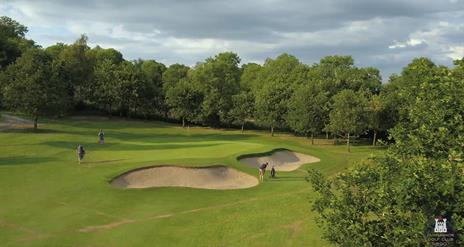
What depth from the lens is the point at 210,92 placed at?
105 m

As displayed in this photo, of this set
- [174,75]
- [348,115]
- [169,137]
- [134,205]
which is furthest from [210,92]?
[134,205]

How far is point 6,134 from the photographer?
68000 millimetres

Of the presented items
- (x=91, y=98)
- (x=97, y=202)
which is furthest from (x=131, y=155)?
(x=91, y=98)

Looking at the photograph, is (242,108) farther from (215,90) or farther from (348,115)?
(348,115)

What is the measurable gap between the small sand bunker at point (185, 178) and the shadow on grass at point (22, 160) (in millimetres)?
12520

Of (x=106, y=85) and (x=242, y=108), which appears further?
(x=106, y=85)

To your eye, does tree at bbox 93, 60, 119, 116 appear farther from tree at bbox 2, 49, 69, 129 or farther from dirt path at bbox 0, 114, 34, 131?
tree at bbox 2, 49, 69, 129

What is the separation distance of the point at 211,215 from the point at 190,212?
67.4 inches

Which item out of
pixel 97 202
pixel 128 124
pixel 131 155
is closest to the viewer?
pixel 97 202

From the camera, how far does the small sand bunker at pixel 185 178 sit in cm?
4197

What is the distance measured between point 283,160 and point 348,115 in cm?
2373

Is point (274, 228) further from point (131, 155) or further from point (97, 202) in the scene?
point (131, 155)

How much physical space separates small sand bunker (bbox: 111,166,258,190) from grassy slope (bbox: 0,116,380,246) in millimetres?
1342

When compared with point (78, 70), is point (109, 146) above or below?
below
